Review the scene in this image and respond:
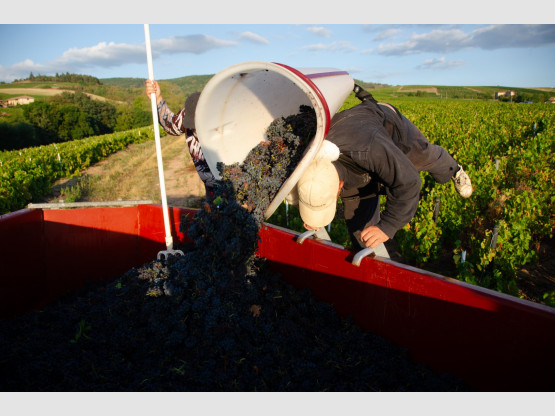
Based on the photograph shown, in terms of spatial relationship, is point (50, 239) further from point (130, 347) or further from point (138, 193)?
point (138, 193)

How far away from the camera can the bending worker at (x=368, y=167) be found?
1640 millimetres

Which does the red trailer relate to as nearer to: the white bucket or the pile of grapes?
the pile of grapes

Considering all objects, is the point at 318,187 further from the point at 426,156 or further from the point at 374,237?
the point at 426,156

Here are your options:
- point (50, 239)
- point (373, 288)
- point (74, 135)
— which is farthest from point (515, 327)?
point (74, 135)

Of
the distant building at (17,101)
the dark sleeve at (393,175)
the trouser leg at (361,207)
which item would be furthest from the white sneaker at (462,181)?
the distant building at (17,101)

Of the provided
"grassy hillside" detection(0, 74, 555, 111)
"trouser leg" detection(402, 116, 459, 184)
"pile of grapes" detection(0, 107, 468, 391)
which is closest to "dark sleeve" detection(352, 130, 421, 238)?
"pile of grapes" detection(0, 107, 468, 391)

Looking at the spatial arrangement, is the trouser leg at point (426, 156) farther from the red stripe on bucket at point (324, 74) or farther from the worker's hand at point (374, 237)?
the worker's hand at point (374, 237)

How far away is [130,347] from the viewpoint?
1596mm

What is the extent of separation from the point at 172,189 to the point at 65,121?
1212 inches

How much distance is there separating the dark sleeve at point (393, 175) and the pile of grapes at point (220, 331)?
1.14 ft

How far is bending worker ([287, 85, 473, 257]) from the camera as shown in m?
1.64

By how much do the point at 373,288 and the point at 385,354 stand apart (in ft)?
0.99

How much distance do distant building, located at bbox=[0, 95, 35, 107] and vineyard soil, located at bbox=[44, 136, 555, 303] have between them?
1576 inches

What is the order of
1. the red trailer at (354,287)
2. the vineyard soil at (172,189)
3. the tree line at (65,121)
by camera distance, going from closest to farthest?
the red trailer at (354,287) < the vineyard soil at (172,189) < the tree line at (65,121)
